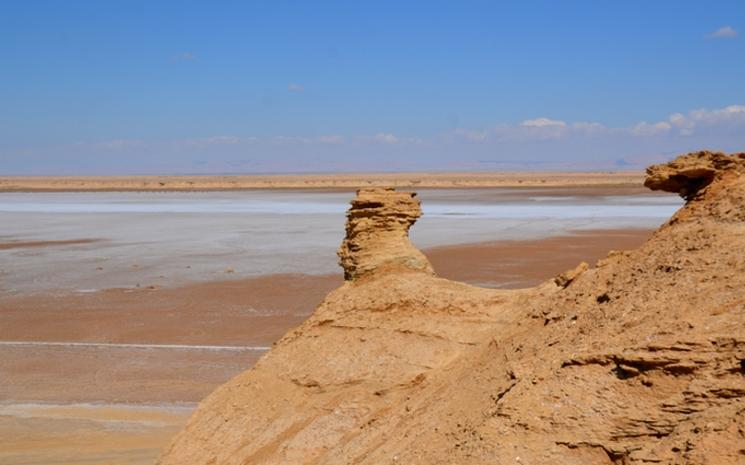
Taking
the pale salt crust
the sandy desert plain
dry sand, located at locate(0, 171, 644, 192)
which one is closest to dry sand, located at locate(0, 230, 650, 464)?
the sandy desert plain

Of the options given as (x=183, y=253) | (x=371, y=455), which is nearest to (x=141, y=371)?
(x=371, y=455)

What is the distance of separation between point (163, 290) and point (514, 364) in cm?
1863

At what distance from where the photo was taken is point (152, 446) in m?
11.0

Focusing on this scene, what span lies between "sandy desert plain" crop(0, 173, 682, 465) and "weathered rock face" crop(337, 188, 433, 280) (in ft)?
11.7

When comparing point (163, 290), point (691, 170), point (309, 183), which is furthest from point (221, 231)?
point (309, 183)

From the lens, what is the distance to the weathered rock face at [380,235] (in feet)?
28.3

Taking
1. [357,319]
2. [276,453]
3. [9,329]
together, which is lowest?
[9,329]

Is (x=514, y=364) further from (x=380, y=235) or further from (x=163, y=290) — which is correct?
(x=163, y=290)

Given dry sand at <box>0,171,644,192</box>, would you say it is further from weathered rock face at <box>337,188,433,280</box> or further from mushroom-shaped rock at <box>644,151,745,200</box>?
mushroom-shaped rock at <box>644,151,745,200</box>

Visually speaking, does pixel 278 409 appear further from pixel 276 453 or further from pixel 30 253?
pixel 30 253

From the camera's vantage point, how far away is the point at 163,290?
76.4 ft

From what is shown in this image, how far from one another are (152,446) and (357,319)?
4.05 metres

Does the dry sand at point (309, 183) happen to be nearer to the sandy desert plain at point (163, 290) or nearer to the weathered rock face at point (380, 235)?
the sandy desert plain at point (163, 290)

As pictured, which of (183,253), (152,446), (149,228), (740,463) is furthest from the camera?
(149,228)
